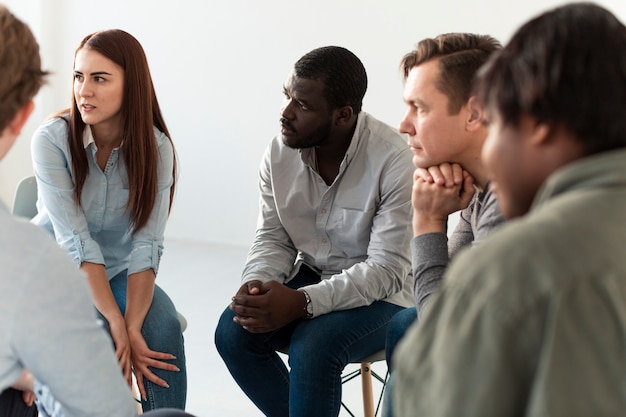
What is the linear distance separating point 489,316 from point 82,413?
732 mm

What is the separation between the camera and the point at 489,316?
0.79m

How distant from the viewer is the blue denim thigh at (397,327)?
2.02 m

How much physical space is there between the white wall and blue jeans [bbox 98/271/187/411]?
2433 mm

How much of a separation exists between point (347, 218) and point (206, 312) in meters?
1.50

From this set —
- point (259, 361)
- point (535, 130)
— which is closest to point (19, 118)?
point (535, 130)

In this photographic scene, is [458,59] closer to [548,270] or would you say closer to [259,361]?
[259,361]

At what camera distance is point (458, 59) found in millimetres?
1949

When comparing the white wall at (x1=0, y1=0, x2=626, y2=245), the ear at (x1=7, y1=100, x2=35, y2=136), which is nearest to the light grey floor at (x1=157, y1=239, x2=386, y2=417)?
the white wall at (x1=0, y1=0, x2=626, y2=245)

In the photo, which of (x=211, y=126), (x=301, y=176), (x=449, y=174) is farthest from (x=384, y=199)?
(x=211, y=126)

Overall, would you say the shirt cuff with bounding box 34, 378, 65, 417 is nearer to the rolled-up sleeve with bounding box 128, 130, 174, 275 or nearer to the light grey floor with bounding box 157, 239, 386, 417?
the rolled-up sleeve with bounding box 128, 130, 174, 275

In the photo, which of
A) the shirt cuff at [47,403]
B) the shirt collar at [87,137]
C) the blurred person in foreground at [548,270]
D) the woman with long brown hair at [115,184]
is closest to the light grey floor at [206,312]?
the woman with long brown hair at [115,184]

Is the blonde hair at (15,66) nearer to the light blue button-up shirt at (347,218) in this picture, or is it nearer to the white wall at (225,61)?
the light blue button-up shirt at (347,218)

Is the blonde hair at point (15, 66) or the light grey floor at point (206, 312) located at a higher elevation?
the blonde hair at point (15, 66)

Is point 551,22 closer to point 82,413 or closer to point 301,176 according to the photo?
point 82,413
